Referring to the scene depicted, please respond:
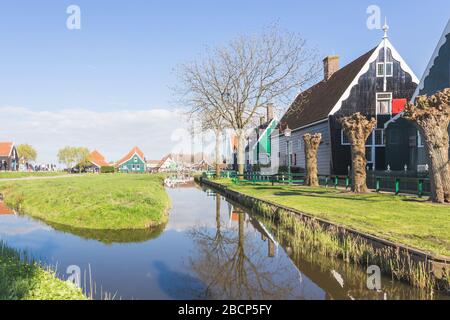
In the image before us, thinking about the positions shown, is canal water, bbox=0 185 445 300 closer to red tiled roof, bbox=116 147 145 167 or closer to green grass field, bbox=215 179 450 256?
green grass field, bbox=215 179 450 256

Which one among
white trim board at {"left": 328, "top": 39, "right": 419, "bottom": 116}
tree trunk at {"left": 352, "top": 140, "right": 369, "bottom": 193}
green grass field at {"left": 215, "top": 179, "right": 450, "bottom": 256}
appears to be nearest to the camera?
green grass field at {"left": 215, "top": 179, "right": 450, "bottom": 256}

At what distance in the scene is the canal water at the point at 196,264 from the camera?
711 centimetres

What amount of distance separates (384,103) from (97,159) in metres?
89.8

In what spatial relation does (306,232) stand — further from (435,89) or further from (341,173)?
(341,173)

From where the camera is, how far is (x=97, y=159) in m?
104

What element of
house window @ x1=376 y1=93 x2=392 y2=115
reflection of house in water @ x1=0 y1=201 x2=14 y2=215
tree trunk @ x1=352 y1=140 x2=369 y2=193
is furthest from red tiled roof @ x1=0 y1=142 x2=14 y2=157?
tree trunk @ x1=352 y1=140 x2=369 y2=193

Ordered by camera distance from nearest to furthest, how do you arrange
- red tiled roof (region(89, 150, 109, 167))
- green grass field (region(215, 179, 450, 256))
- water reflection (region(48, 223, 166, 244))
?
green grass field (region(215, 179, 450, 256)) < water reflection (region(48, 223, 166, 244)) < red tiled roof (region(89, 150, 109, 167))

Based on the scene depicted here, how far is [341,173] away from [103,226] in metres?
19.1

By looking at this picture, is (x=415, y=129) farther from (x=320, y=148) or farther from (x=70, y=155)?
(x=70, y=155)

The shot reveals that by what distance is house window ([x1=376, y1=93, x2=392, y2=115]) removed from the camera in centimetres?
2766

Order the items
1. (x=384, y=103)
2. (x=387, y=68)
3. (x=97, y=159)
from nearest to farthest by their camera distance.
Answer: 1. (x=387, y=68)
2. (x=384, y=103)
3. (x=97, y=159)

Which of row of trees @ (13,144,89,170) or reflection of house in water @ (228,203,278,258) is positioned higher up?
row of trees @ (13,144,89,170)

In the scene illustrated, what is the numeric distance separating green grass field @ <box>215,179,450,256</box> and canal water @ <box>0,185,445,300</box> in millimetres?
1330

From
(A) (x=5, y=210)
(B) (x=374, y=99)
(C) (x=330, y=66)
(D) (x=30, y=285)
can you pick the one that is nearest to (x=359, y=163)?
(B) (x=374, y=99)
